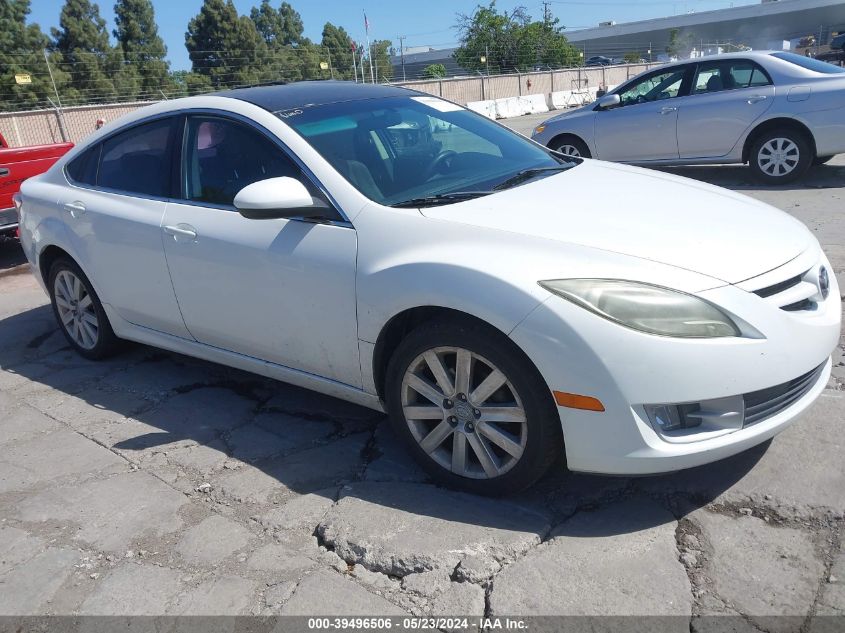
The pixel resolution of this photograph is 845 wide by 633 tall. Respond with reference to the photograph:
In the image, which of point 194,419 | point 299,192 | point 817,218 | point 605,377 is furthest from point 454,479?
point 817,218

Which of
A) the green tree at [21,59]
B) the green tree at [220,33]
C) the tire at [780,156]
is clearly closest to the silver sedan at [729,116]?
the tire at [780,156]

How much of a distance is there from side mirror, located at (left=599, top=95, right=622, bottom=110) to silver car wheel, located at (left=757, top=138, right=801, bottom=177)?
179 centimetres

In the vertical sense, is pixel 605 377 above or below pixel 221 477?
above

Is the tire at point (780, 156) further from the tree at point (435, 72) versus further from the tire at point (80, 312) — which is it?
the tree at point (435, 72)

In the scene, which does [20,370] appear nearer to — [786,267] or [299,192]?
[299,192]

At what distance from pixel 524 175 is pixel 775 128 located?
5.84m

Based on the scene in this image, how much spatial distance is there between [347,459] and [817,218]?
542cm

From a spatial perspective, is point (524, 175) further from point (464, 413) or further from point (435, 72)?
point (435, 72)

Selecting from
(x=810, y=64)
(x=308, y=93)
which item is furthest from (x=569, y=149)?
(x=308, y=93)

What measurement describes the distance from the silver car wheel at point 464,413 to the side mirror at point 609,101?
7143 mm

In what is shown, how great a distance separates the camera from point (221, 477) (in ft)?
11.1

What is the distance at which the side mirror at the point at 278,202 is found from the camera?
3160mm

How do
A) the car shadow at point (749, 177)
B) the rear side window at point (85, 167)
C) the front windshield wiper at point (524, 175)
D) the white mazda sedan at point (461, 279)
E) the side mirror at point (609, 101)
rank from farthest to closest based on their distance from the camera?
the side mirror at point (609, 101) < the car shadow at point (749, 177) < the rear side window at point (85, 167) < the front windshield wiper at point (524, 175) < the white mazda sedan at point (461, 279)

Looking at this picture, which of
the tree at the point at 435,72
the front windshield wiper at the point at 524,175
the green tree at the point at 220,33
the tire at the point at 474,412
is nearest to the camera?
the tire at the point at 474,412
